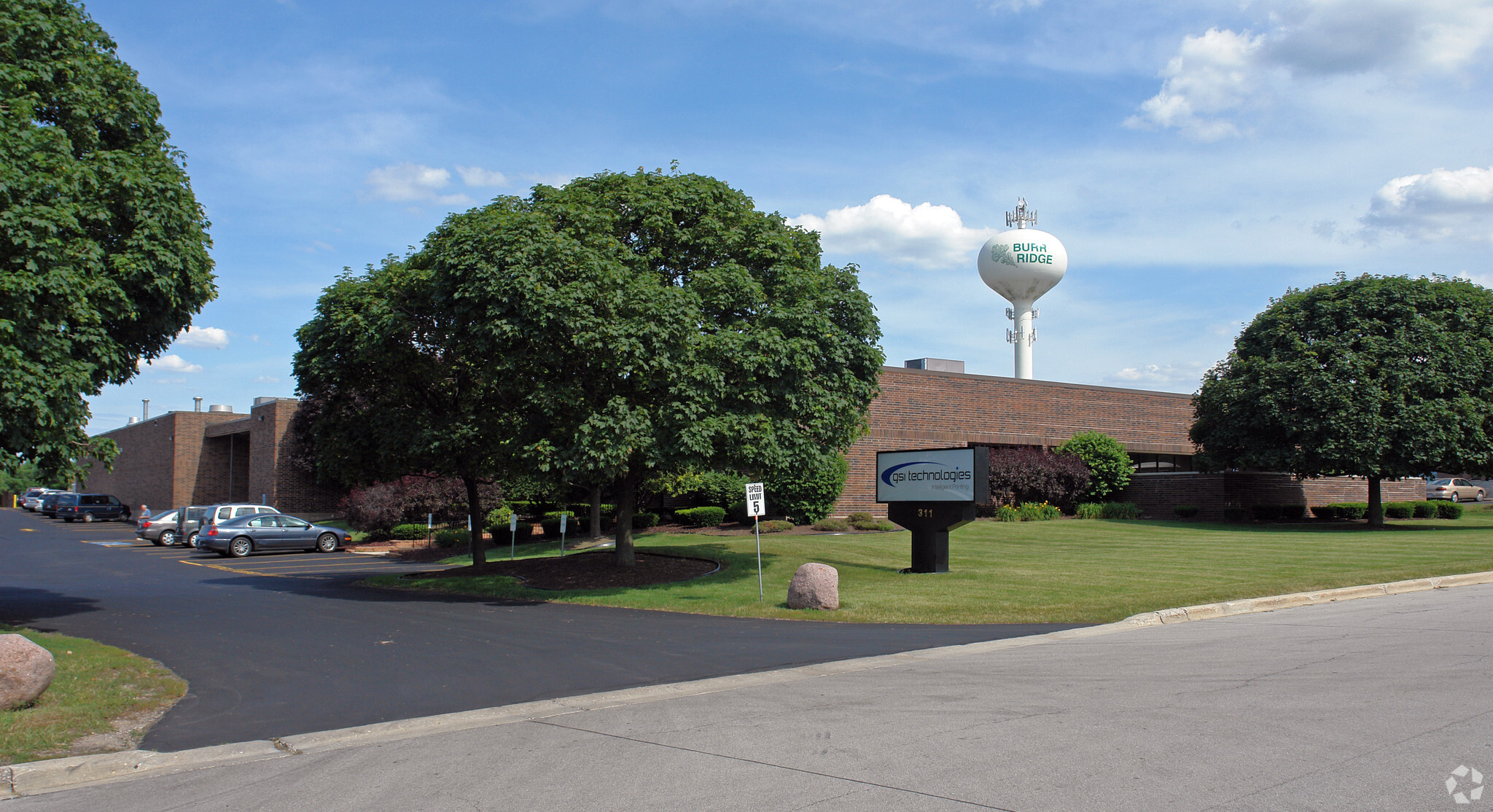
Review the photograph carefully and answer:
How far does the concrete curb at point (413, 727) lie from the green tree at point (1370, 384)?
2555 cm

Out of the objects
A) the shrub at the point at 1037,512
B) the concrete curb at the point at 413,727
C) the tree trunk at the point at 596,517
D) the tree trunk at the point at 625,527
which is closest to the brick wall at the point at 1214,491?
the shrub at the point at 1037,512

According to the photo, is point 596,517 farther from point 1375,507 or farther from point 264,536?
point 1375,507

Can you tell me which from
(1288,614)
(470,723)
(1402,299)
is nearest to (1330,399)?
(1402,299)

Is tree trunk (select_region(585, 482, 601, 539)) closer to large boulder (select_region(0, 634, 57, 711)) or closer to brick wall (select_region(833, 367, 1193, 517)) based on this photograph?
brick wall (select_region(833, 367, 1193, 517))

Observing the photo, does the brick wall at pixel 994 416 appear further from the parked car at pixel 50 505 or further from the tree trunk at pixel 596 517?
the parked car at pixel 50 505

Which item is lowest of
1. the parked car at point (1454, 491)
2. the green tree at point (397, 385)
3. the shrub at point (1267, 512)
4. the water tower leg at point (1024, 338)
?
the shrub at point (1267, 512)

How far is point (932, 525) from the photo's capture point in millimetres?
20297

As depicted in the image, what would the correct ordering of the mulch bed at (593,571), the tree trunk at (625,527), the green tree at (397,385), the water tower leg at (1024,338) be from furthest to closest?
the water tower leg at (1024,338)
the tree trunk at (625,527)
the mulch bed at (593,571)
the green tree at (397,385)

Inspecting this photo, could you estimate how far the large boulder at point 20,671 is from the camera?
7.78 meters

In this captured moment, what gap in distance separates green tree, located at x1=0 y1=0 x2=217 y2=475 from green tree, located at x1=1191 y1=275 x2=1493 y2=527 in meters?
34.3

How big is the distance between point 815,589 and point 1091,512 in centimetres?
2625

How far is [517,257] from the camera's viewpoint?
16.2 meters

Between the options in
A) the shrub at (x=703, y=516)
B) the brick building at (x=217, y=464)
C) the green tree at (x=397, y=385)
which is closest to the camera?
the green tree at (x=397, y=385)

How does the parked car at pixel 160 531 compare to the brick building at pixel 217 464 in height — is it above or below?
below
